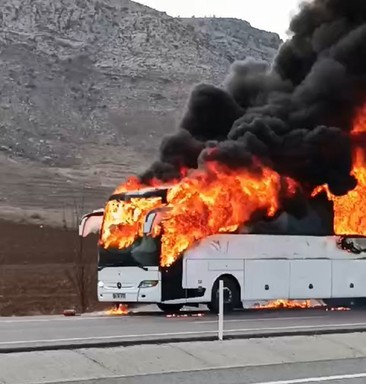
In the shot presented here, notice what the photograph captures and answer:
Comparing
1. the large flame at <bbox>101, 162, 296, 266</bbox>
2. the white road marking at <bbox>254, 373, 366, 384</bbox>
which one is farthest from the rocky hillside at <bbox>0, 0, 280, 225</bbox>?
the white road marking at <bbox>254, 373, 366, 384</bbox>

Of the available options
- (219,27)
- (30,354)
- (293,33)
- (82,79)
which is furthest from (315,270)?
(219,27)

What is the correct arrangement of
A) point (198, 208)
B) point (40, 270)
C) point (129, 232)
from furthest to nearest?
point (40, 270) → point (198, 208) → point (129, 232)

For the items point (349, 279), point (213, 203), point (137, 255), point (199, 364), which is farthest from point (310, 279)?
point (199, 364)

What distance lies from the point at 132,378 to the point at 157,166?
37.8ft

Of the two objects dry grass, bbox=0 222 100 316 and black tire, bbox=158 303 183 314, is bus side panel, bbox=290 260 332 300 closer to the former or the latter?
black tire, bbox=158 303 183 314

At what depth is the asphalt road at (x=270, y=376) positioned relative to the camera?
1030 centimetres

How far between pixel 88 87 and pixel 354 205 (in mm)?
63296

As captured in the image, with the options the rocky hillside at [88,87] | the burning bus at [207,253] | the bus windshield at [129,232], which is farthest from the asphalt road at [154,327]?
the rocky hillside at [88,87]

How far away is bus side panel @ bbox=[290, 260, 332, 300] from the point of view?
2089 cm

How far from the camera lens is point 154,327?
1641cm

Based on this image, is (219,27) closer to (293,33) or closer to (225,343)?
(293,33)

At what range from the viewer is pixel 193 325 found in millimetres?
16719

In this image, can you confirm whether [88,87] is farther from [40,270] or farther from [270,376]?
[270,376]

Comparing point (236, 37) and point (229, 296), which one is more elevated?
point (236, 37)
